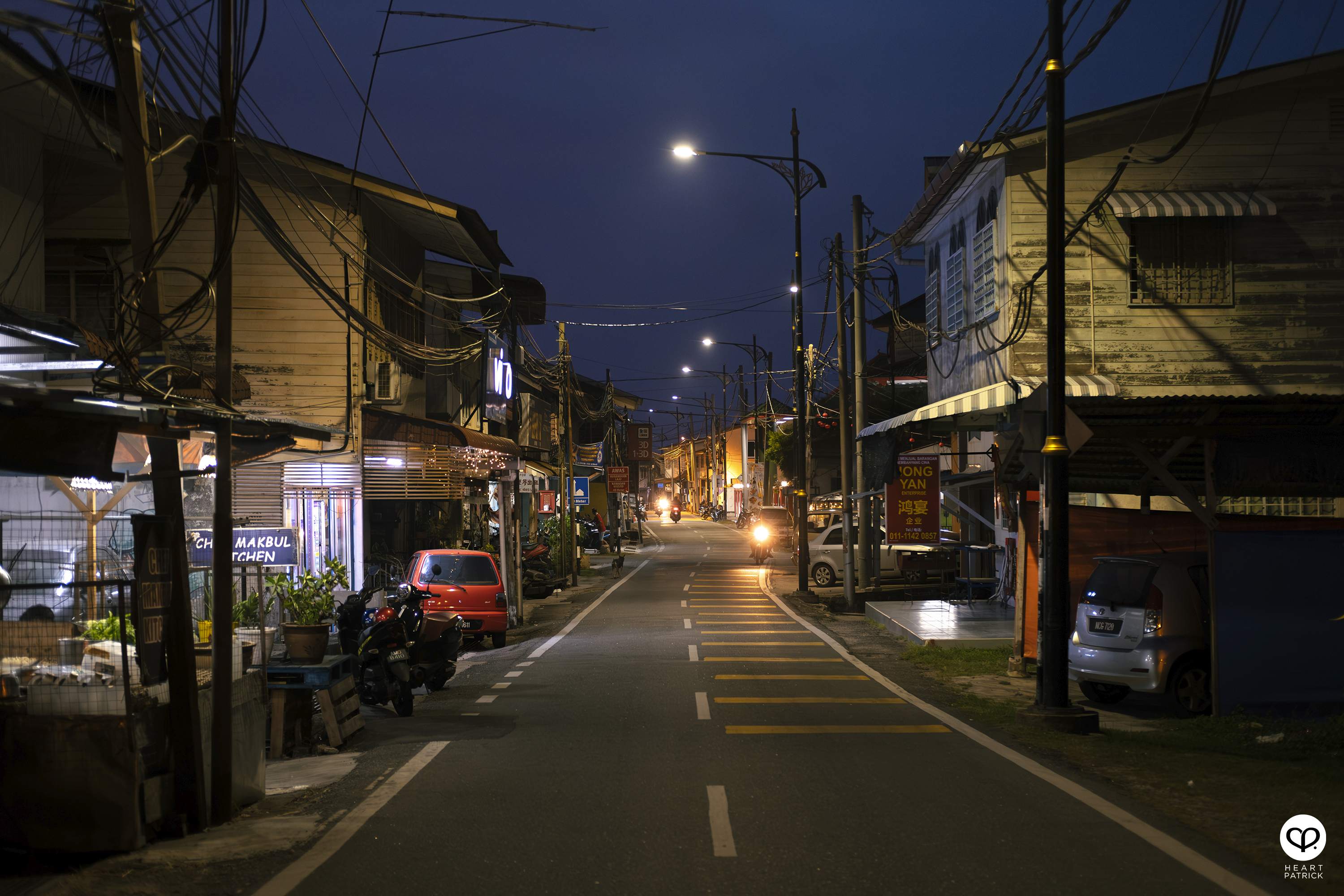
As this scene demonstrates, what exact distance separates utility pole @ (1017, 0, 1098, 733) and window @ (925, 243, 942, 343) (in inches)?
441

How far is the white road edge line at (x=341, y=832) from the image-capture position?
594 centimetres

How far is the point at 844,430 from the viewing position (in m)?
25.1

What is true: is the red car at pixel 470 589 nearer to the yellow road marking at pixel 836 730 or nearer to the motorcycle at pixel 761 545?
the yellow road marking at pixel 836 730

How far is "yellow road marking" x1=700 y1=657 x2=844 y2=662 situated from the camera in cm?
1580

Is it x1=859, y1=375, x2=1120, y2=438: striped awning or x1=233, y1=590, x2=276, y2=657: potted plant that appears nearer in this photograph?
x1=233, y1=590, x2=276, y2=657: potted plant

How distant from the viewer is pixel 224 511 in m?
7.77

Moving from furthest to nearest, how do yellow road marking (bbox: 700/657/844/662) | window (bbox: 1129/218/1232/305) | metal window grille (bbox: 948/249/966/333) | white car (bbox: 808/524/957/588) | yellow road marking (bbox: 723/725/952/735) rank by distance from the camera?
white car (bbox: 808/524/957/588) < metal window grille (bbox: 948/249/966/333) < window (bbox: 1129/218/1232/305) < yellow road marking (bbox: 700/657/844/662) < yellow road marking (bbox: 723/725/952/735)

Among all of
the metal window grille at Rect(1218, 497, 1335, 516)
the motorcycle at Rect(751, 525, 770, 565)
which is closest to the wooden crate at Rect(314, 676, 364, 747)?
the metal window grille at Rect(1218, 497, 1335, 516)

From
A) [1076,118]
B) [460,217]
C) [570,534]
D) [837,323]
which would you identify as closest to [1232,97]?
[1076,118]

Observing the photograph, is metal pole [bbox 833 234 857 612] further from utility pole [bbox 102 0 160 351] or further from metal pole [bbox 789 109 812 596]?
utility pole [bbox 102 0 160 351]

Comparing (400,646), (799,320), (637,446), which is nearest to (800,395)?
(799,320)

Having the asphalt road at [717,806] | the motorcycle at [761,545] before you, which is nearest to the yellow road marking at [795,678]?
the asphalt road at [717,806]

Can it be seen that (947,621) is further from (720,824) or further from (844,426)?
(720,824)

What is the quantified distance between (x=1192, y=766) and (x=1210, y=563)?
299cm
